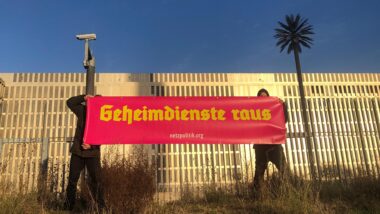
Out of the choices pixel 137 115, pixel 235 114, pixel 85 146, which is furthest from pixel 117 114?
pixel 235 114

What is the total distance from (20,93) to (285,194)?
95233 millimetres

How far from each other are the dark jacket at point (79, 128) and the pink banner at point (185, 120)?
340mm

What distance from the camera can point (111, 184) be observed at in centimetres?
570

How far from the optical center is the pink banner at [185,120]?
24.6ft

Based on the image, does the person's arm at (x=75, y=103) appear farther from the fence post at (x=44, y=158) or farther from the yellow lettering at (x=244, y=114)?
the yellow lettering at (x=244, y=114)

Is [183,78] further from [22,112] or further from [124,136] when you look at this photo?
[124,136]

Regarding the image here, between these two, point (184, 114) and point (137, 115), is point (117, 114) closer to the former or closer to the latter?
point (137, 115)

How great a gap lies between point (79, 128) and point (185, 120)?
2240mm

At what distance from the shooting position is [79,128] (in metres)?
6.80

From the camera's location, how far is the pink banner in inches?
295

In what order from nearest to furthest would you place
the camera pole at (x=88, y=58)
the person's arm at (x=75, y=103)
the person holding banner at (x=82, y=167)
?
the person holding banner at (x=82, y=167)
the person's arm at (x=75, y=103)
the camera pole at (x=88, y=58)

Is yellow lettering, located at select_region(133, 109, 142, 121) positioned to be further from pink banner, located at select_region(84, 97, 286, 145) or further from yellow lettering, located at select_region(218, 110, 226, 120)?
yellow lettering, located at select_region(218, 110, 226, 120)

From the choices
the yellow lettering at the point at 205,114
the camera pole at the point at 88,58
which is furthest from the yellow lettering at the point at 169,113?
the camera pole at the point at 88,58

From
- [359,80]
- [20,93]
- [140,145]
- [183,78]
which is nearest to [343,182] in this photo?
[140,145]
